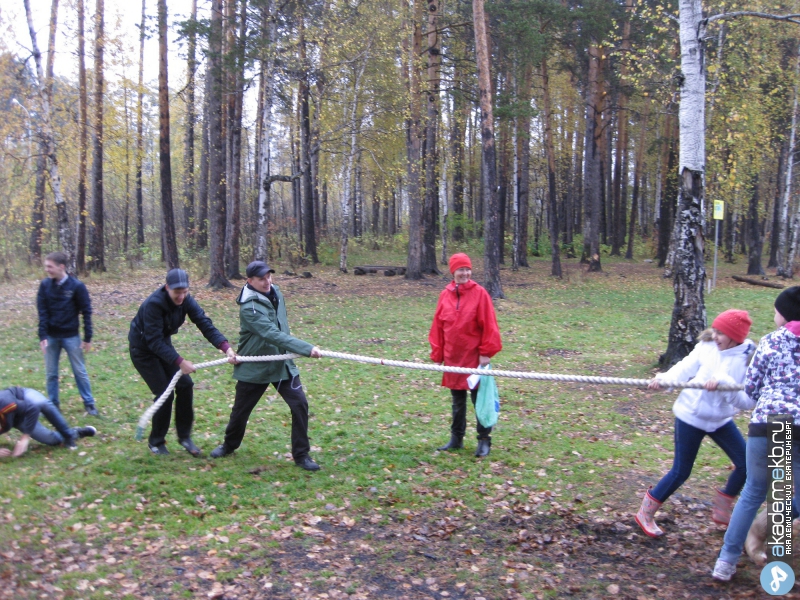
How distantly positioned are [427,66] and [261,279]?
18.0m

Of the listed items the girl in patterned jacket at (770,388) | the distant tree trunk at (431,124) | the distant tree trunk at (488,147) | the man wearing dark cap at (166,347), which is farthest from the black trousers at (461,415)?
the distant tree trunk at (431,124)

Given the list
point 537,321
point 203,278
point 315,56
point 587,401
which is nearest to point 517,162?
point 315,56

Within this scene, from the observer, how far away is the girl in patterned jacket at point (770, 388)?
12.6 feet

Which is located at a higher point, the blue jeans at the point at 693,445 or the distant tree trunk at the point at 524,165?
the distant tree trunk at the point at 524,165

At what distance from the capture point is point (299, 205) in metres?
33.7

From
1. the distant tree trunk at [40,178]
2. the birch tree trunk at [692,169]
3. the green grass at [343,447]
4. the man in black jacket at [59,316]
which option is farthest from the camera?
the distant tree trunk at [40,178]

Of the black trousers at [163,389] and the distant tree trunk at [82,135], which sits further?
the distant tree trunk at [82,135]

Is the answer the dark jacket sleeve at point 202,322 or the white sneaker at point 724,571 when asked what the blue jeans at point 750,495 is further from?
the dark jacket sleeve at point 202,322

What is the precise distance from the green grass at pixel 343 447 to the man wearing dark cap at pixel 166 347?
13.8 inches

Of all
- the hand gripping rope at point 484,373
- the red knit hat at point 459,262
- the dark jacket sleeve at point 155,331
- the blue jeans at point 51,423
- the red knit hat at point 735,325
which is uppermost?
the red knit hat at point 459,262

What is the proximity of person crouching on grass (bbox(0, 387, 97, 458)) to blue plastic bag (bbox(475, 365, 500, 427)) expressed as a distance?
173 inches

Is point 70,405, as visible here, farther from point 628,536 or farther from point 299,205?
point 299,205

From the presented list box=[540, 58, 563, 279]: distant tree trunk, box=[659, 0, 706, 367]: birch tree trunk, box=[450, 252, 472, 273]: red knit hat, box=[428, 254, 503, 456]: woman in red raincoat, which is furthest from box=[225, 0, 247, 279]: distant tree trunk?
box=[428, 254, 503, 456]: woman in red raincoat

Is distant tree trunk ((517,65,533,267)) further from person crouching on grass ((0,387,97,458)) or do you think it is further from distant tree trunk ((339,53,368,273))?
person crouching on grass ((0,387,97,458))
